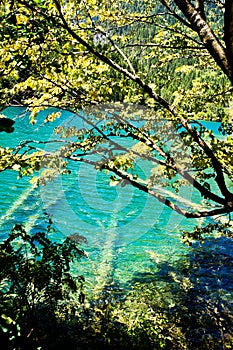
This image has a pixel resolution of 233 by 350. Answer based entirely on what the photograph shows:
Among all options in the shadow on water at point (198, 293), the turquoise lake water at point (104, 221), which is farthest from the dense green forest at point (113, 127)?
the turquoise lake water at point (104, 221)

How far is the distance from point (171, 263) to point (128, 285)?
3072mm

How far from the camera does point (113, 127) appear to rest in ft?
22.5

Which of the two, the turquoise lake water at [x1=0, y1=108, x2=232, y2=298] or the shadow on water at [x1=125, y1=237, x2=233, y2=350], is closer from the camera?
the shadow on water at [x1=125, y1=237, x2=233, y2=350]

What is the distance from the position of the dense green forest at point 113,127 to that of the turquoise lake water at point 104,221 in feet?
8.39

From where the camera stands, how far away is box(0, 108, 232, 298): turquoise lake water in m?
13.0

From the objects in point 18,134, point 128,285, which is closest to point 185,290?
point 128,285

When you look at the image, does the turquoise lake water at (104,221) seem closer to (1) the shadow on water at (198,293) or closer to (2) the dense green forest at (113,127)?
(1) the shadow on water at (198,293)

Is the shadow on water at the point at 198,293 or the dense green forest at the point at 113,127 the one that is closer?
the dense green forest at the point at 113,127

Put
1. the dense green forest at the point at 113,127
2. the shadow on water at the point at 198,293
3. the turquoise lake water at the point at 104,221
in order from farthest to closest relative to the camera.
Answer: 1. the turquoise lake water at the point at 104,221
2. the shadow on water at the point at 198,293
3. the dense green forest at the point at 113,127

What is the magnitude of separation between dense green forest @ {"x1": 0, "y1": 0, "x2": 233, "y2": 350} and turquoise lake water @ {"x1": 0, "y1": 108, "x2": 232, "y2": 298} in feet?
8.39

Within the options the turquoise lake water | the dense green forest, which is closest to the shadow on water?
the dense green forest

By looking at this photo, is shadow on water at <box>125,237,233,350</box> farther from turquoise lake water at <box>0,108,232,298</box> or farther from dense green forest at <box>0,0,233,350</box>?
turquoise lake water at <box>0,108,232,298</box>

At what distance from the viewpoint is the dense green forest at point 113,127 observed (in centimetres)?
459

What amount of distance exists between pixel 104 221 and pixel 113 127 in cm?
1237
